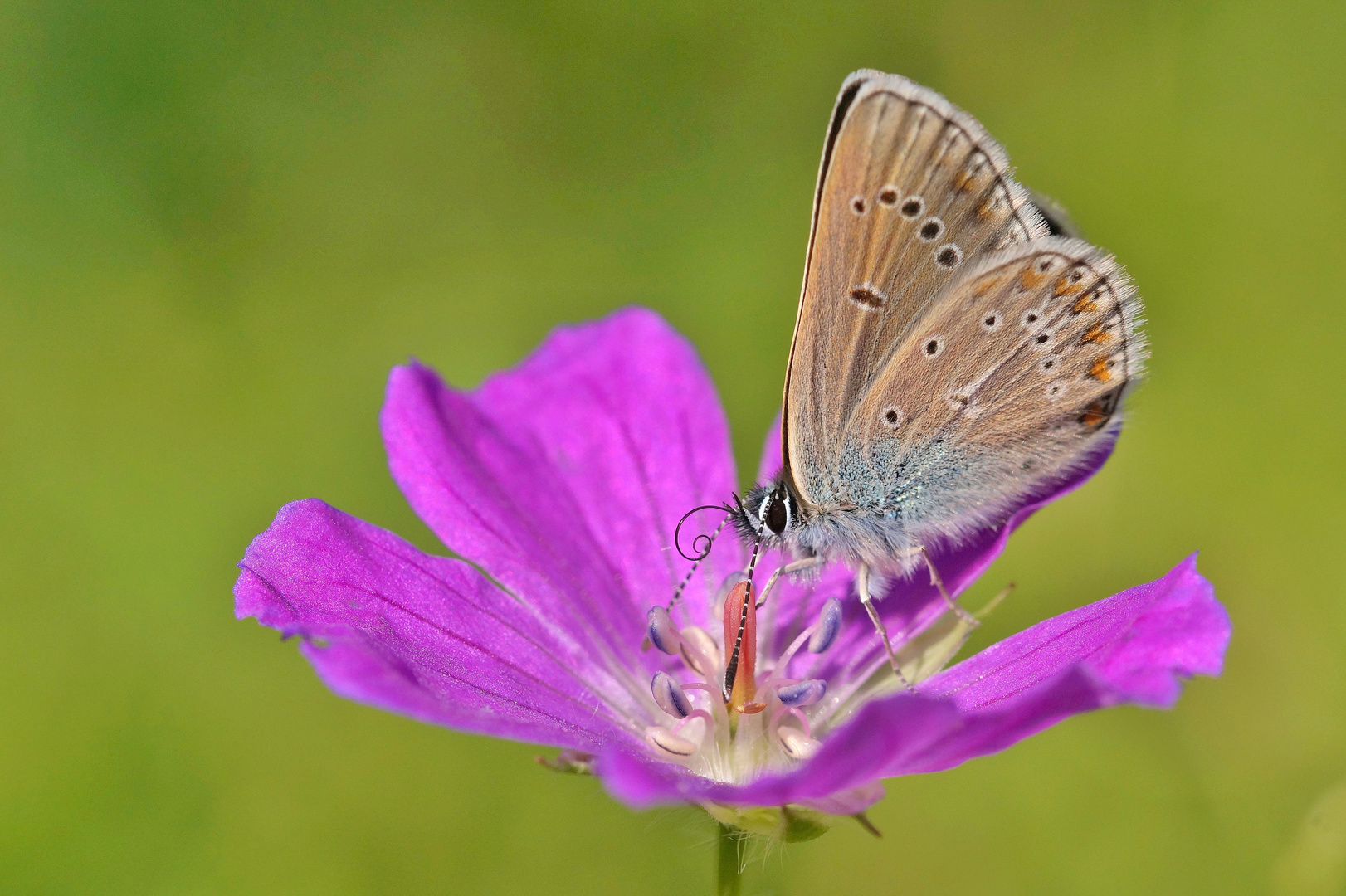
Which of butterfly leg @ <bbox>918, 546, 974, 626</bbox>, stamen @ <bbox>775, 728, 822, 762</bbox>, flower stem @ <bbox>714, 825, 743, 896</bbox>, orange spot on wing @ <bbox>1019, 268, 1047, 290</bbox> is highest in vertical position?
orange spot on wing @ <bbox>1019, 268, 1047, 290</bbox>

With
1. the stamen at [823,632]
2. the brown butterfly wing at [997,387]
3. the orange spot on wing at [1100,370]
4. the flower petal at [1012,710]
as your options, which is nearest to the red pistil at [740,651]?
the stamen at [823,632]

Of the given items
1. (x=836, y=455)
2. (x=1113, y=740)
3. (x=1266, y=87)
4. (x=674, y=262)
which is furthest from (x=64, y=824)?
(x=1266, y=87)

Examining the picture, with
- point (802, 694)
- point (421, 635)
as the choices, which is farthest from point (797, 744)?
point (421, 635)

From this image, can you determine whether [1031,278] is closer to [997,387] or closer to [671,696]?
[997,387]

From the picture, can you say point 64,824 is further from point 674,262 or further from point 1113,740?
point 1113,740

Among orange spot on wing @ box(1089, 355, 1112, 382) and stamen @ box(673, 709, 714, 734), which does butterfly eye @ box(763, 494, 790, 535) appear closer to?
stamen @ box(673, 709, 714, 734)

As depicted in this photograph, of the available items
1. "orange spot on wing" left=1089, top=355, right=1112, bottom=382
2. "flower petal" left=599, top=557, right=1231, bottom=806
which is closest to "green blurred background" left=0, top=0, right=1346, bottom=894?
"flower petal" left=599, top=557, right=1231, bottom=806
